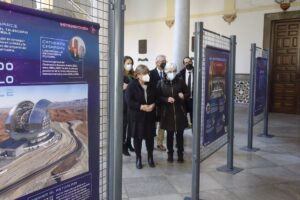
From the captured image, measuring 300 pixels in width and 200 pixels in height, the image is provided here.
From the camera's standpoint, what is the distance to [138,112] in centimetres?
429

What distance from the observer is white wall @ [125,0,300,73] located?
10016 mm

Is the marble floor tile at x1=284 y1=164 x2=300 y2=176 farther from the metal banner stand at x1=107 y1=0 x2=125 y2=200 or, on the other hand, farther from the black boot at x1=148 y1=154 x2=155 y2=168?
the metal banner stand at x1=107 y1=0 x2=125 y2=200

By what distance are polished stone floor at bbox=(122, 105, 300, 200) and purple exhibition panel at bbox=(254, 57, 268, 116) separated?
0.68 m

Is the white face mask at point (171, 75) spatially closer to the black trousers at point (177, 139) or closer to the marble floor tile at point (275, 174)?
the black trousers at point (177, 139)

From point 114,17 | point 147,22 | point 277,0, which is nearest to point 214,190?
point 114,17

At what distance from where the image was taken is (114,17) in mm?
1752

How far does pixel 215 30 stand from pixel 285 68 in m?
2.40

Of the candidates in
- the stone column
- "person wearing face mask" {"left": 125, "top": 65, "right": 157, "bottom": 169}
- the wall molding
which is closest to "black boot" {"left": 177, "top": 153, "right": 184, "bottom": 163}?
"person wearing face mask" {"left": 125, "top": 65, "right": 157, "bottom": 169}

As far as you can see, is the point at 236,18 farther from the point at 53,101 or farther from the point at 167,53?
the point at 53,101

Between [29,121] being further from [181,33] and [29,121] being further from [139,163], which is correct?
[181,33]

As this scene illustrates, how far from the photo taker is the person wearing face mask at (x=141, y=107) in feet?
13.9

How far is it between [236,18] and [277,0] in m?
1.36

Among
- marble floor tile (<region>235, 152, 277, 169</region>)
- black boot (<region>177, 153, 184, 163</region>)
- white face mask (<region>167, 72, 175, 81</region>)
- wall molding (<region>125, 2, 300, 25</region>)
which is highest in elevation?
wall molding (<region>125, 2, 300, 25</region>)

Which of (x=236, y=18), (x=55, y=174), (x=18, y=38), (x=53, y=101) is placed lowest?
(x=55, y=174)
